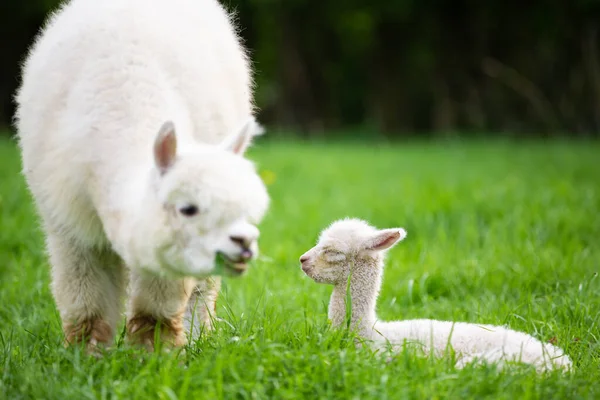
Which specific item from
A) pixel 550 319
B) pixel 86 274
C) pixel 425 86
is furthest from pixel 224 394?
pixel 425 86

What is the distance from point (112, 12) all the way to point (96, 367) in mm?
1661

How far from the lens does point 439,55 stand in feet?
94.0

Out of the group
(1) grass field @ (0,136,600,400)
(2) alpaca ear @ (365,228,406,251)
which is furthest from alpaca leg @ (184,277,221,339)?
(2) alpaca ear @ (365,228,406,251)

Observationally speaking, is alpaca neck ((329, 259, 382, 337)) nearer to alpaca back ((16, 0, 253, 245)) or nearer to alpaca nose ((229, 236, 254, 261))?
alpaca back ((16, 0, 253, 245))

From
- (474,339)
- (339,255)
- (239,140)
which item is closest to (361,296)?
(339,255)

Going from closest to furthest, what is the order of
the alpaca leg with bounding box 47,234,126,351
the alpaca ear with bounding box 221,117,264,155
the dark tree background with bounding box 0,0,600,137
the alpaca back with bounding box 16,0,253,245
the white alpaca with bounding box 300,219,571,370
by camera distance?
the alpaca ear with bounding box 221,117,264,155 → the alpaca back with bounding box 16,0,253,245 → the alpaca leg with bounding box 47,234,126,351 → the white alpaca with bounding box 300,219,571,370 → the dark tree background with bounding box 0,0,600,137

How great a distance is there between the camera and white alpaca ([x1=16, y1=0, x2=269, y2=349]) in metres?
2.58

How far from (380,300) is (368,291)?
1.35 metres

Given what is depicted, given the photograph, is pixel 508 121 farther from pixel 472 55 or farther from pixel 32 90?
pixel 32 90

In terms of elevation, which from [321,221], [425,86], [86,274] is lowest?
[425,86]

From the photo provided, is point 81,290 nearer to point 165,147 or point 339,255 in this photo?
point 165,147

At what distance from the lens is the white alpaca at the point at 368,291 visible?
11.8 feet

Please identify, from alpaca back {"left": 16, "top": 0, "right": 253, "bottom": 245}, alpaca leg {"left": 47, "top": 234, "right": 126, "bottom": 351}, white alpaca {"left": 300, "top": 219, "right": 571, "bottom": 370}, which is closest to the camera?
alpaca back {"left": 16, "top": 0, "right": 253, "bottom": 245}

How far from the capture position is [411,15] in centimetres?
2862
